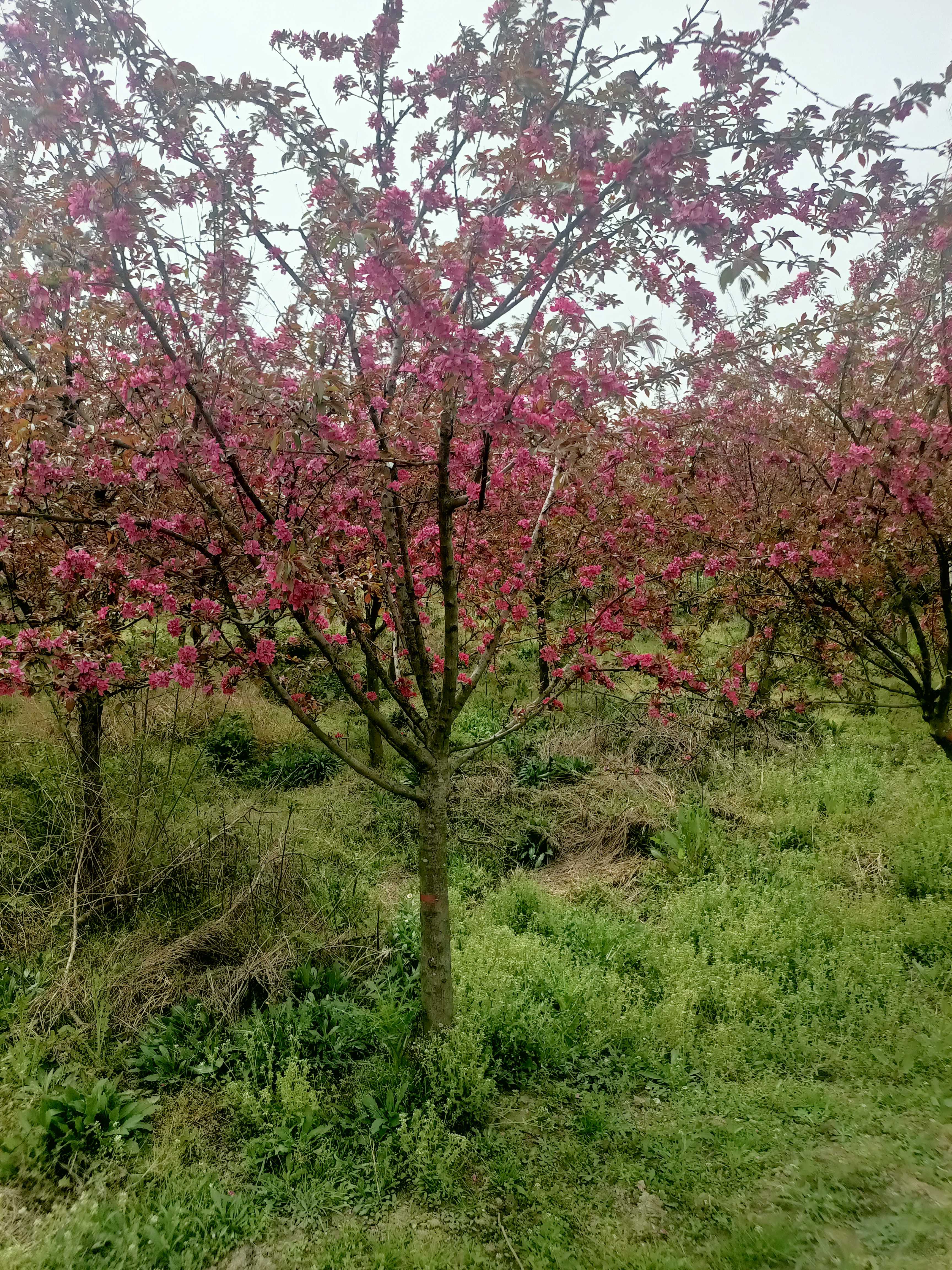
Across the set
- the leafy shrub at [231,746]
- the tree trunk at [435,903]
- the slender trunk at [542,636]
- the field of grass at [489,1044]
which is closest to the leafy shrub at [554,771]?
the slender trunk at [542,636]

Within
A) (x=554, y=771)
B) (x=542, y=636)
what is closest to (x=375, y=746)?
(x=554, y=771)

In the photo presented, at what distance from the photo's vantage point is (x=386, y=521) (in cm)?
367

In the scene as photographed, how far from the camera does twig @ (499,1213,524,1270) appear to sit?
8.71ft

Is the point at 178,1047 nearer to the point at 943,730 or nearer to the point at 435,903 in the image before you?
the point at 435,903

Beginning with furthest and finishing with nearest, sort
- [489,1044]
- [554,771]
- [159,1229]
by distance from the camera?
[554,771] → [489,1044] → [159,1229]

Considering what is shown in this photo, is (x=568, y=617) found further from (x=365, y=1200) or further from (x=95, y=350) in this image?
(x=365, y=1200)

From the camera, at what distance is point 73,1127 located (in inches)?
124

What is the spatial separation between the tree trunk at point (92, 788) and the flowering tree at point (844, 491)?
420 centimetres

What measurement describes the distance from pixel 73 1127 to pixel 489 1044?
1.95 meters

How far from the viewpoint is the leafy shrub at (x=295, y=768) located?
25.1 ft

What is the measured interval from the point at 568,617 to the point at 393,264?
6.60 meters

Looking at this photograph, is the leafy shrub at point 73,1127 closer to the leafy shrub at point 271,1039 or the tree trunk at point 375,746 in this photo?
the leafy shrub at point 271,1039

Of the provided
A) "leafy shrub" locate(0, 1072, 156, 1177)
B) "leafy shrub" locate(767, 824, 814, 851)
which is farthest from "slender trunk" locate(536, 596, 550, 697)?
"leafy shrub" locate(0, 1072, 156, 1177)

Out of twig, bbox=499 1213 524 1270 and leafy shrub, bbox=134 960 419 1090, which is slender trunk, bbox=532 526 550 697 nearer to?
leafy shrub, bbox=134 960 419 1090
